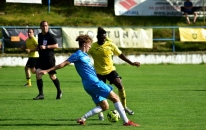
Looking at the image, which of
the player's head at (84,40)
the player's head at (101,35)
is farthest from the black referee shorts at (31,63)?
the player's head at (84,40)

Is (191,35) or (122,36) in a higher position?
(122,36)

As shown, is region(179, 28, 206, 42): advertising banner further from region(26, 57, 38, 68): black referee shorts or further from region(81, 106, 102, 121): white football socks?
region(81, 106, 102, 121): white football socks

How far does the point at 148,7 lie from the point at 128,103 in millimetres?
22254

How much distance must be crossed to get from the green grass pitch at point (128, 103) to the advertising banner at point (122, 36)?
5597 mm

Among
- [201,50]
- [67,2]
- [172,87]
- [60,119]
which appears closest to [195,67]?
[201,50]

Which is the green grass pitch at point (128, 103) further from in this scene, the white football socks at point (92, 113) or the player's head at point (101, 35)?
the player's head at point (101, 35)

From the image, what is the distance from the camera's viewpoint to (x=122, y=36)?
3150 cm

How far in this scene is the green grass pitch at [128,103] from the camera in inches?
445

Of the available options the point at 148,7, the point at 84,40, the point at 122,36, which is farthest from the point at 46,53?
the point at 148,7

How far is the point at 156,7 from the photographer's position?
121 feet

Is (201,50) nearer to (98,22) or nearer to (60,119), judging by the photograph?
(98,22)

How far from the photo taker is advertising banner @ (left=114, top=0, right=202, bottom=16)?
3659 cm

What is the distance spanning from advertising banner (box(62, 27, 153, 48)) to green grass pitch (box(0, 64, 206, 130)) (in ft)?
18.4

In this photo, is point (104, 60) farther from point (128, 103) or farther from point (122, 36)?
point (122, 36)
